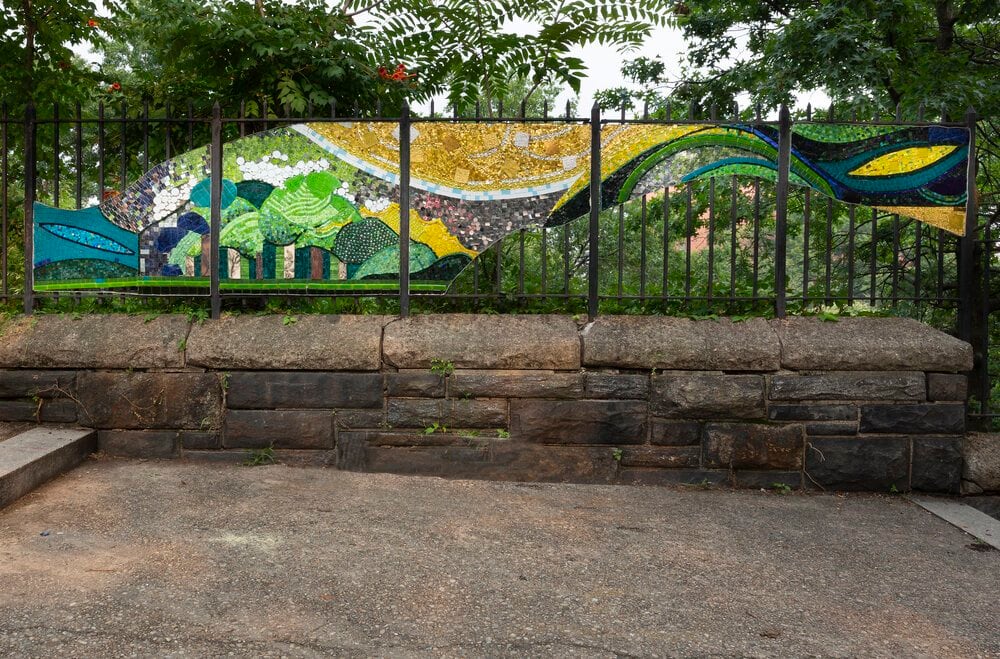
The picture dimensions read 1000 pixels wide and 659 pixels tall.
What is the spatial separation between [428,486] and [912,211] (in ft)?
11.9

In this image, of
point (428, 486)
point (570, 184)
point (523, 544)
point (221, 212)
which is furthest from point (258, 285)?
point (523, 544)

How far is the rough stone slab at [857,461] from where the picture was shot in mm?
4625

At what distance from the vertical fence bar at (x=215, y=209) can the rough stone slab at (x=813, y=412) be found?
3.62m

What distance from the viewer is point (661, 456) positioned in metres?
4.64

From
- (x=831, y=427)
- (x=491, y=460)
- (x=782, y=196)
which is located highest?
(x=782, y=196)

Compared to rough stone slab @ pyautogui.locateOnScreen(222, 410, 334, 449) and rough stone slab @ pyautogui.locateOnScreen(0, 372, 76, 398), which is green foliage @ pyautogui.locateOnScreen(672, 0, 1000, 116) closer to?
rough stone slab @ pyautogui.locateOnScreen(222, 410, 334, 449)

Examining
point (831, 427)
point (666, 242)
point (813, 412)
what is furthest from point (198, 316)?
point (831, 427)

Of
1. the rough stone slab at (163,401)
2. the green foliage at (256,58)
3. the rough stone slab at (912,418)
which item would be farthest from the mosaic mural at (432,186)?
the rough stone slab at (912,418)

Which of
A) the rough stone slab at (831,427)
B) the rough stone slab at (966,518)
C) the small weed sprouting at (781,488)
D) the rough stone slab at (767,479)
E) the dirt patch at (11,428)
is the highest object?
the rough stone slab at (831,427)

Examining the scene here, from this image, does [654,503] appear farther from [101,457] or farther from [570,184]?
[101,457]

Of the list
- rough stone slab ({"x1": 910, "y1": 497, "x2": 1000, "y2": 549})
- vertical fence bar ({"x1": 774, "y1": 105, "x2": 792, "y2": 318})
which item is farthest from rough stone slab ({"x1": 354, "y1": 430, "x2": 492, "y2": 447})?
rough stone slab ({"x1": 910, "y1": 497, "x2": 1000, "y2": 549})

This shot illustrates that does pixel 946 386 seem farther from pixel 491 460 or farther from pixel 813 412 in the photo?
pixel 491 460

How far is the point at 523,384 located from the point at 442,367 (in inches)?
20.1

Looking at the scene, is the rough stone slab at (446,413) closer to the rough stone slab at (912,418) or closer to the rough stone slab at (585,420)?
the rough stone slab at (585,420)
